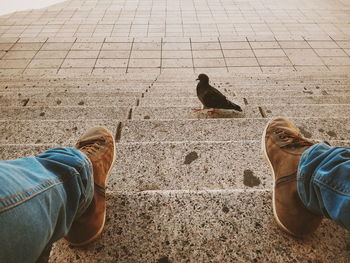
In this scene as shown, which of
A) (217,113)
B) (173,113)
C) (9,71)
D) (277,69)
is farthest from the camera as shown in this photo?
(277,69)

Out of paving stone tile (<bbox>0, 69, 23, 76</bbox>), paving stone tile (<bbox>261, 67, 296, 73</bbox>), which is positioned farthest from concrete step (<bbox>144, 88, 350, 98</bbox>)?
paving stone tile (<bbox>0, 69, 23, 76</bbox>)

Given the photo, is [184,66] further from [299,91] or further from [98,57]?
[299,91]

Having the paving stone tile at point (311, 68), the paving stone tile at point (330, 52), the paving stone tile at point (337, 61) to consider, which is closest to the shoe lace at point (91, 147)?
the paving stone tile at point (311, 68)

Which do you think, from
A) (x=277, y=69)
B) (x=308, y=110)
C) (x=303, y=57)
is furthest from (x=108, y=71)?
(x=303, y=57)

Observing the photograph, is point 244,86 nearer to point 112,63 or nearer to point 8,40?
point 112,63

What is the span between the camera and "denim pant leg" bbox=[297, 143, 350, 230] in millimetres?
938

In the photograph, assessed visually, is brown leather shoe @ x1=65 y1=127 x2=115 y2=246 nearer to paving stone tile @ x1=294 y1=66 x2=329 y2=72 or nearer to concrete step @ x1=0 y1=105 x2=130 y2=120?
concrete step @ x1=0 y1=105 x2=130 y2=120

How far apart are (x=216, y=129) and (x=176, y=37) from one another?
15.1 ft

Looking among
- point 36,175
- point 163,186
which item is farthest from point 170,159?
point 36,175

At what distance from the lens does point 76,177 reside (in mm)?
1064

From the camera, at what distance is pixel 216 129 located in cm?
227

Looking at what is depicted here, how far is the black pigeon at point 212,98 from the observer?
3047mm

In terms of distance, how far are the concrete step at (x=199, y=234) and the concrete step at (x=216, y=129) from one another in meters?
0.81

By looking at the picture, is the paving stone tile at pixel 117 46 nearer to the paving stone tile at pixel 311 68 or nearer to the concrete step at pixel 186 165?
the paving stone tile at pixel 311 68
